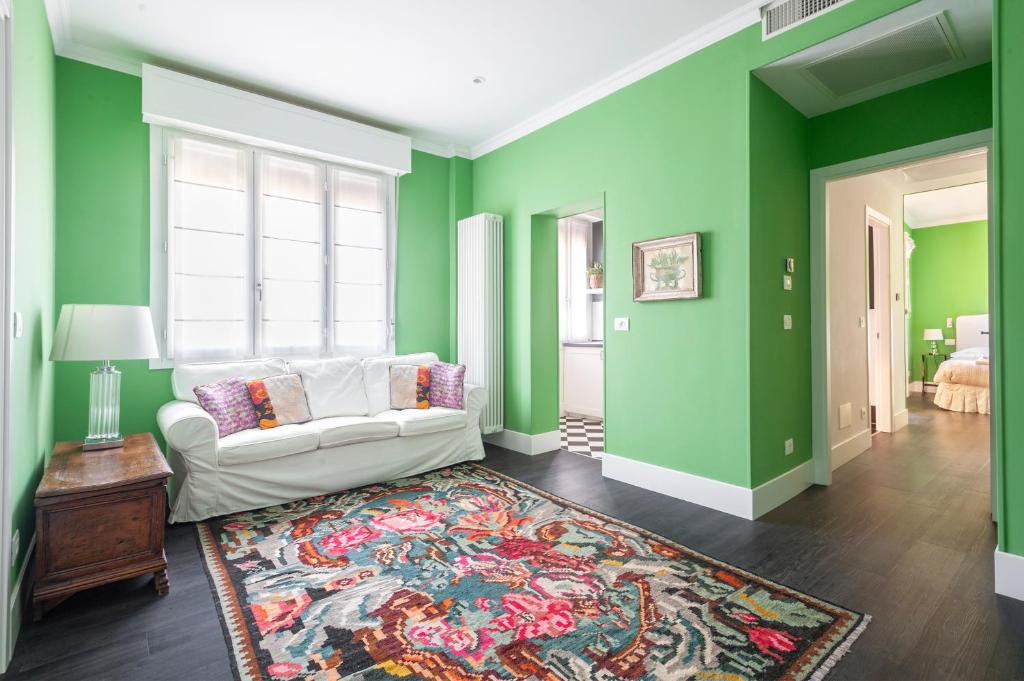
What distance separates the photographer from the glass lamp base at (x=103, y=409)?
2.65 meters

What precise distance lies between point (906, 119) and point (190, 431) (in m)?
4.91

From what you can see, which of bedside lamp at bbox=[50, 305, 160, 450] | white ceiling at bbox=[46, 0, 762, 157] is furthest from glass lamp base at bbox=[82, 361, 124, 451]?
white ceiling at bbox=[46, 0, 762, 157]

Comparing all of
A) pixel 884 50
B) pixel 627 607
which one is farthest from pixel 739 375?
pixel 884 50

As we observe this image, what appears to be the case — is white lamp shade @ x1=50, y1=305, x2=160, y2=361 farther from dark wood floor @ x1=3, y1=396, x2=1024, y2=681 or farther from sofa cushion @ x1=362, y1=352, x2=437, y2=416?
sofa cushion @ x1=362, y1=352, x2=437, y2=416

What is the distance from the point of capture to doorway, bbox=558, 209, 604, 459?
20.4 feet

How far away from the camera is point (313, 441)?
132 inches

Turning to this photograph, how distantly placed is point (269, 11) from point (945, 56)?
13.0 feet

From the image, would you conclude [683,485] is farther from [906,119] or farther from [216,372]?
[216,372]

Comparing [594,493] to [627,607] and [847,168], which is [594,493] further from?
[847,168]

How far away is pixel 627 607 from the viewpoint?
206 centimetres

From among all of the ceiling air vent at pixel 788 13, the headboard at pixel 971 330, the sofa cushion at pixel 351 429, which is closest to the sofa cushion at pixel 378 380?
the sofa cushion at pixel 351 429

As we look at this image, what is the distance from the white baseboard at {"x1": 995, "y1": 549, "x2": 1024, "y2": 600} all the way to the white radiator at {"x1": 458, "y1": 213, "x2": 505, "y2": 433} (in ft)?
11.3

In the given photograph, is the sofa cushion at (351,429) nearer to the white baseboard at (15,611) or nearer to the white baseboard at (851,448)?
the white baseboard at (15,611)

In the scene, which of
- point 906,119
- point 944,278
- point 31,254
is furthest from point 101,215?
point 944,278
